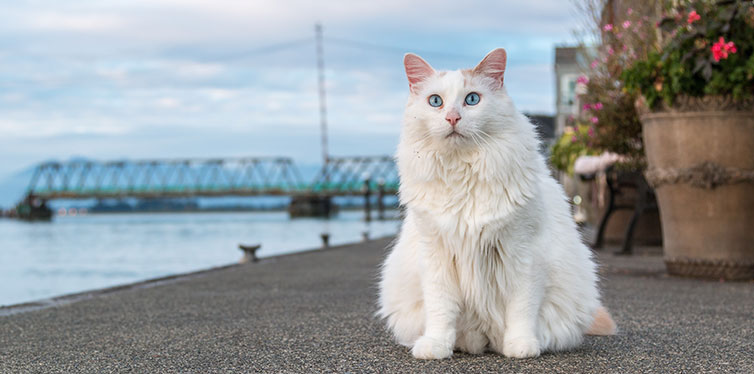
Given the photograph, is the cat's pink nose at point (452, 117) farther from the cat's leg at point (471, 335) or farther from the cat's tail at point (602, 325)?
the cat's tail at point (602, 325)

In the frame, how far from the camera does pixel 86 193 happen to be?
64250 mm

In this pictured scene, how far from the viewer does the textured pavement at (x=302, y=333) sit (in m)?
2.15

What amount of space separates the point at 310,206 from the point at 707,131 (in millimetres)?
58137

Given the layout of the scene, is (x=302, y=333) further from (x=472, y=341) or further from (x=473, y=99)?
(x=473, y=99)

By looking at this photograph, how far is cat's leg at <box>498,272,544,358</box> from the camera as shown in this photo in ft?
6.91

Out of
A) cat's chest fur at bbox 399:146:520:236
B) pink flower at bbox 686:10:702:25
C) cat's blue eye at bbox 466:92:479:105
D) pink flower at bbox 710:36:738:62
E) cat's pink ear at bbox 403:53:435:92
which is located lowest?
cat's chest fur at bbox 399:146:520:236

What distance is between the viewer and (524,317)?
212cm

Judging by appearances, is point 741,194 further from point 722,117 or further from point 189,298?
point 189,298

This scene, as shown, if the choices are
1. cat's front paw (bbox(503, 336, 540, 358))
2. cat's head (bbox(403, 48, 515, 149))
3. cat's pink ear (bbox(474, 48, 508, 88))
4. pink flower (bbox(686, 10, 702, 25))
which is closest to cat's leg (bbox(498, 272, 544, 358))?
cat's front paw (bbox(503, 336, 540, 358))

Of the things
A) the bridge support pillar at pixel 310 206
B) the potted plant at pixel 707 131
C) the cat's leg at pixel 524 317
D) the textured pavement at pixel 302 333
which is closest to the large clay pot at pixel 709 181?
the potted plant at pixel 707 131

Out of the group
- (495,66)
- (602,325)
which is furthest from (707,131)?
(495,66)

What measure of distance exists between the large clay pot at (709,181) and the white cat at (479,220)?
229 centimetres

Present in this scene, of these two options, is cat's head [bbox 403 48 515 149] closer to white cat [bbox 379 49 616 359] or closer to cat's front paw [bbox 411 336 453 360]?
white cat [bbox 379 49 616 359]

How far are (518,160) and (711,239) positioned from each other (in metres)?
2.62
